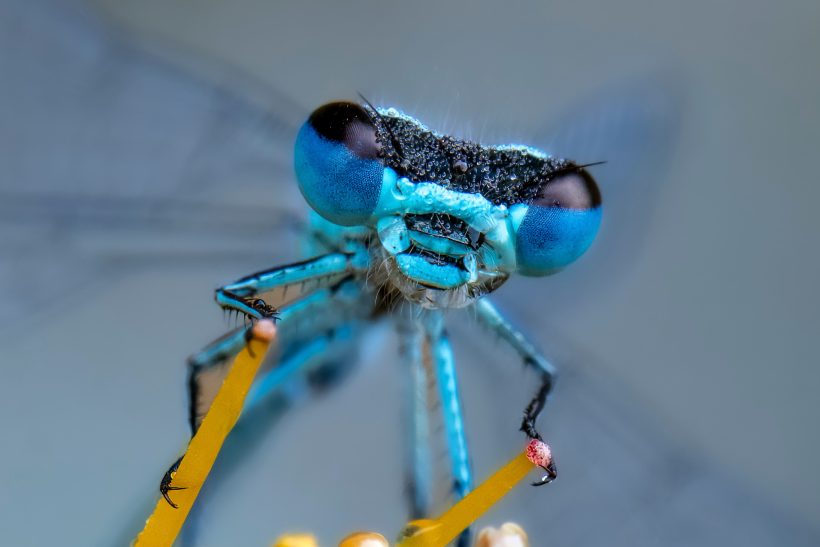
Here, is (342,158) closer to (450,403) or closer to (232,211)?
(450,403)

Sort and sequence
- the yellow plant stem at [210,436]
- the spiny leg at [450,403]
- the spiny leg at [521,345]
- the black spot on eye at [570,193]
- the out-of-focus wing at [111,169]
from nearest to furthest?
1. the yellow plant stem at [210,436]
2. the black spot on eye at [570,193]
3. the spiny leg at [521,345]
4. the spiny leg at [450,403]
5. the out-of-focus wing at [111,169]

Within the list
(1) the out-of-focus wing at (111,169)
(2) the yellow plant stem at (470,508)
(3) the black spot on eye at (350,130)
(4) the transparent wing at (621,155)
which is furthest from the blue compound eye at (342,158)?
(4) the transparent wing at (621,155)

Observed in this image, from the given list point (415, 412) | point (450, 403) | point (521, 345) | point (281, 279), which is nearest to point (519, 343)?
point (521, 345)

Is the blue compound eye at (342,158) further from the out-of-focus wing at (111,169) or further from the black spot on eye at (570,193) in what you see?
the out-of-focus wing at (111,169)

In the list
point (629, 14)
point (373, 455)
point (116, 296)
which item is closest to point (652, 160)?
point (629, 14)

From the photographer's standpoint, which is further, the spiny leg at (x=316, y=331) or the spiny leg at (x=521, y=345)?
the spiny leg at (x=316, y=331)

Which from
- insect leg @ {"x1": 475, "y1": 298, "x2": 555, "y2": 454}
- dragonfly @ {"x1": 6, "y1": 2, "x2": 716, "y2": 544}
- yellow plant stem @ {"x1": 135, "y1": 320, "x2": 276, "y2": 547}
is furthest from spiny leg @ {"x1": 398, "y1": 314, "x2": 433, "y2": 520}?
yellow plant stem @ {"x1": 135, "y1": 320, "x2": 276, "y2": 547}

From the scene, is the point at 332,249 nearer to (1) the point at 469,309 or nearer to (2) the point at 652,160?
(1) the point at 469,309
